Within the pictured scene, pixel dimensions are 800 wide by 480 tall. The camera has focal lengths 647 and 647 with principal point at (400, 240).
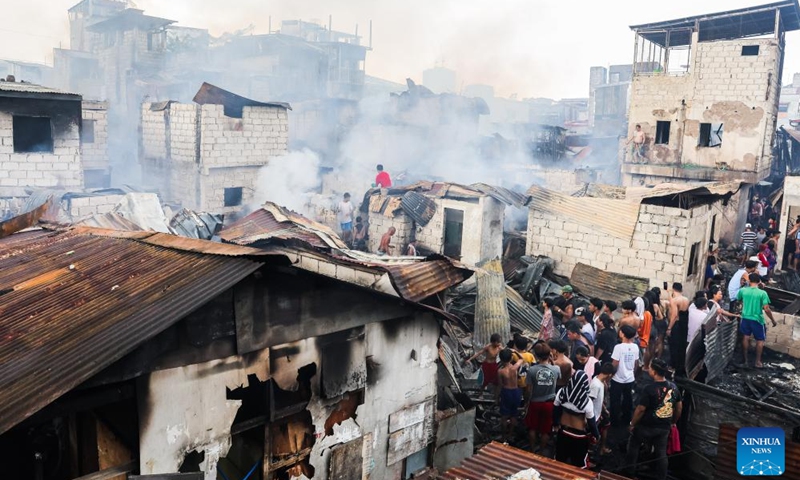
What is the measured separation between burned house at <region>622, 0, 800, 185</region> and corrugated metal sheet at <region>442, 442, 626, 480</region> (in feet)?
77.9

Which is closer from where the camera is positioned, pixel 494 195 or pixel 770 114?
pixel 494 195

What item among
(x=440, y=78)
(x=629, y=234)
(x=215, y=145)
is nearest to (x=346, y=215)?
(x=215, y=145)

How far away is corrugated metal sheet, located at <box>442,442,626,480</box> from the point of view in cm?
502

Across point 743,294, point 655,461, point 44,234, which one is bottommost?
point 655,461

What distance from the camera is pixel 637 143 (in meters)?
27.6

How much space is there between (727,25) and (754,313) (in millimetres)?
18588

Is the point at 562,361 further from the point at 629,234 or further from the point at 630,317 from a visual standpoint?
the point at 629,234

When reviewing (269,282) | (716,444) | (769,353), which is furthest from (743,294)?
(269,282)

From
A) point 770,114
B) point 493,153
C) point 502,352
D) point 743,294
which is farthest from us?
point 493,153

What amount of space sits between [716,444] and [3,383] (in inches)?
331

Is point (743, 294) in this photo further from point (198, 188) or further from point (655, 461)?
point (198, 188)

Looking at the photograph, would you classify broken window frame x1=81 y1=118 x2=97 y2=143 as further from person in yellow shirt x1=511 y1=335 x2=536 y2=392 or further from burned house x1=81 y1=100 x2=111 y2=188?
person in yellow shirt x1=511 y1=335 x2=536 y2=392

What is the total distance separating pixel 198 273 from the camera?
581cm

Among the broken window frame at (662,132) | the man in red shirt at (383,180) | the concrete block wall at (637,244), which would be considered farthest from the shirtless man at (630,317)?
the broken window frame at (662,132)
